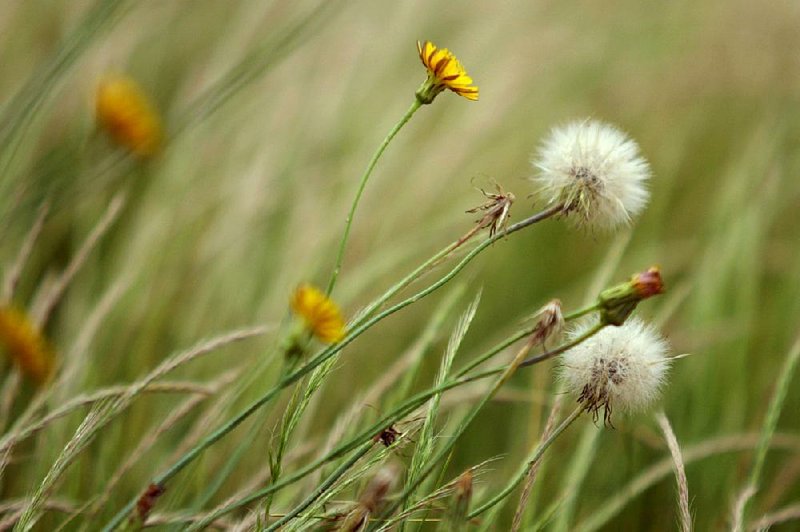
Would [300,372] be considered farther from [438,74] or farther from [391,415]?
[438,74]

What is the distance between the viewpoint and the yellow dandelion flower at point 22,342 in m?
1.05

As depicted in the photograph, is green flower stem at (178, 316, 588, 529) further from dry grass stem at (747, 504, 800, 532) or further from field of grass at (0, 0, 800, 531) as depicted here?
dry grass stem at (747, 504, 800, 532)

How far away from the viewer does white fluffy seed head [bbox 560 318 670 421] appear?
2.26ft

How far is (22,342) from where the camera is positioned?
41.9 inches

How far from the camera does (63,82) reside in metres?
1.69

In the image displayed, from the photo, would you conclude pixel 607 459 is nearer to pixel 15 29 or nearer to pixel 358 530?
pixel 358 530

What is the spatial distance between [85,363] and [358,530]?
0.67 m

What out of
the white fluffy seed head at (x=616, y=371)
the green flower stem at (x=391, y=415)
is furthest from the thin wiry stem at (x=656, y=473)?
the green flower stem at (x=391, y=415)

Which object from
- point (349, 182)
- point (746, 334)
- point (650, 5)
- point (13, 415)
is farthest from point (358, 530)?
point (650, 5)

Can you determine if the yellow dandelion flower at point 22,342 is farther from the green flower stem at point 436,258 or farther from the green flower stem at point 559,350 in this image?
the green flower stem at point 559,350

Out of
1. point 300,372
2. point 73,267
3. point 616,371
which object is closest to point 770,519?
point 616,371

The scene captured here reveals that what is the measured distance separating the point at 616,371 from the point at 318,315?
10.0 inches

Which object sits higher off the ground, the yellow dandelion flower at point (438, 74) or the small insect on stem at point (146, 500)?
the yellow dandelion flower at point (438, 74)

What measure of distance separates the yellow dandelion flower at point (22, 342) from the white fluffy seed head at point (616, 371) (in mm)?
701
